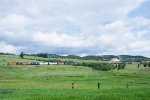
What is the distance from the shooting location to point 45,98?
133ft

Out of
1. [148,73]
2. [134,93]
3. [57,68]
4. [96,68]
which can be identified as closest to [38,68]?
[57,68]

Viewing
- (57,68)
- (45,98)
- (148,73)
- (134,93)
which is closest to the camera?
(45,98)

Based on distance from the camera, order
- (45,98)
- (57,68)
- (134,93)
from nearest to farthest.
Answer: (45,98) → (134,93) → (57,68)

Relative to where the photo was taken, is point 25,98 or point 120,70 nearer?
point 25,98

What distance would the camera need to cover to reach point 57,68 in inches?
5354

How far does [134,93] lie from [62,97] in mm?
7401

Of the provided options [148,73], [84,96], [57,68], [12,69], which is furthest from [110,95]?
[57,68]

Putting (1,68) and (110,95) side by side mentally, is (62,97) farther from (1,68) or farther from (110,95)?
(1,68)

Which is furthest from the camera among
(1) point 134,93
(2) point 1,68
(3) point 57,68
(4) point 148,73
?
(3) point 57,68

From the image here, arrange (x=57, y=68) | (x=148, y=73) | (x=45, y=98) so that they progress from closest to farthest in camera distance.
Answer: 1. (x=45, y=98)
2. (x=148, y=73)
3. (x=57, y=68)

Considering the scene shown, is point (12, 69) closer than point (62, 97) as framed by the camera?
No

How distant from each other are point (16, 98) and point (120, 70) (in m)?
89.7

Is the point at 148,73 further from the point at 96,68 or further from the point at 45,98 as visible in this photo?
the point at 45,98

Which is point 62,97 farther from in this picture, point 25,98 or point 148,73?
point 148,73
